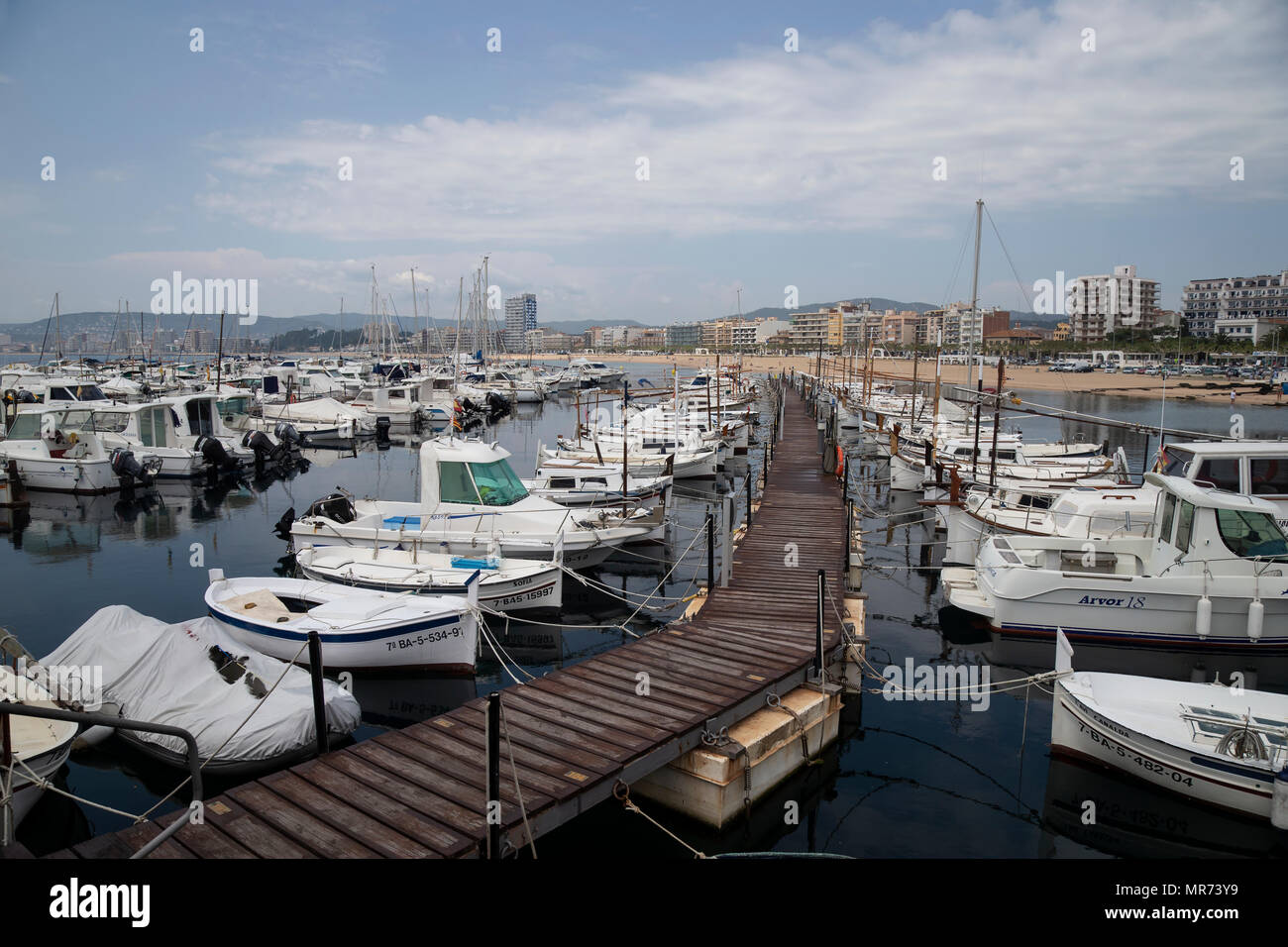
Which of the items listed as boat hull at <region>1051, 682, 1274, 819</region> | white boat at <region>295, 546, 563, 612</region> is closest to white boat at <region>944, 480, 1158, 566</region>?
boat hull at <region>1051, 682, 1274, 819</region>

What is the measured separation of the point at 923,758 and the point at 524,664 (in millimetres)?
7455

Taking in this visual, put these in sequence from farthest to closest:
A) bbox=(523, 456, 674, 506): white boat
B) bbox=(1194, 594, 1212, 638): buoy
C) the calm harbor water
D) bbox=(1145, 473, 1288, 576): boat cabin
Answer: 1. bbox=(523, 456, 674, 506): white boat
2. bbox=(1194, 594, 1212, 638): buoy
3. bbox=(1145, 473, 1288, 576): boat cabin
4. the calm harbor water

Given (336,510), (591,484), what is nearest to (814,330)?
(591,484)

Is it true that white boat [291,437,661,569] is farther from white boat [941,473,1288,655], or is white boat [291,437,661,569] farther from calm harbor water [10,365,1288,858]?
white boat [941,473,1288,655]

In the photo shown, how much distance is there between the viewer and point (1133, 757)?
10531 millimetres

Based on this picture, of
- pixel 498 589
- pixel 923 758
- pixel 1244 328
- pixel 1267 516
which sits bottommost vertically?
pixel 923 758

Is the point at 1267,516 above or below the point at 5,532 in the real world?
above

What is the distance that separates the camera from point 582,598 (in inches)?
782

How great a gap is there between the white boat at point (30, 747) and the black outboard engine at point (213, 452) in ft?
90.6

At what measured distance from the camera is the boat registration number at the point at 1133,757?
1010 cm

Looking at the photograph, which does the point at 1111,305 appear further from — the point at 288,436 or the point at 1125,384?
the point at 288,436

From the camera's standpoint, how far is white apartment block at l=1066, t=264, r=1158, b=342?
6024 inches

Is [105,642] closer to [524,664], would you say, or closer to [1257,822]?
[524,664]
